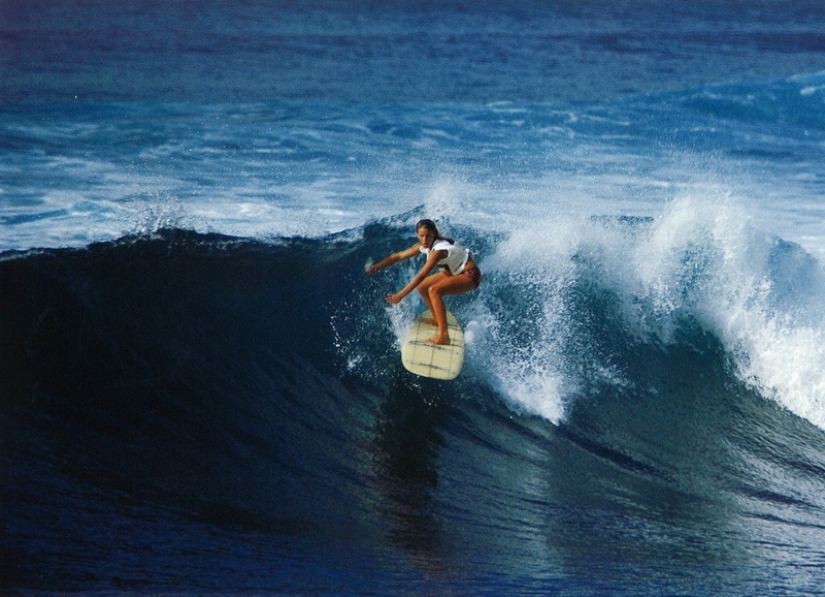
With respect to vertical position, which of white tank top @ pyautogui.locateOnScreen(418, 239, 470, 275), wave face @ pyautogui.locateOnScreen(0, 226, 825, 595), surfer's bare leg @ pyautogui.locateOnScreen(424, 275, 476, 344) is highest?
white tank top @ pyautogui.locateOnScreen(418, 239, 470, 275)

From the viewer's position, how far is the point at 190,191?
785cm

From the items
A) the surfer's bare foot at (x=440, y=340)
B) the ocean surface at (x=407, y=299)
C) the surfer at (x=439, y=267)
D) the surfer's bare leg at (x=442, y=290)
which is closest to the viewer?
the ocean surface at (x=407, y=299)

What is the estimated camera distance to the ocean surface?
15.0 ft

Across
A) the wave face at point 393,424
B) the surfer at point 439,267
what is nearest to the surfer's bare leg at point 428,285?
the surfer at point 439,267

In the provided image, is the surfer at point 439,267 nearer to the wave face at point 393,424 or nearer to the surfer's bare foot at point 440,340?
the surfer's bare foot at point 440,340

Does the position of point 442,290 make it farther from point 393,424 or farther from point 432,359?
point 393,424

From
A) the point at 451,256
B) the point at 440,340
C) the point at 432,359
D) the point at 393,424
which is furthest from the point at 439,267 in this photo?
the point at 393,424

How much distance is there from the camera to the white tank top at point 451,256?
512 centimetres

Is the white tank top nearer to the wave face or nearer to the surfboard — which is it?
the surfboard

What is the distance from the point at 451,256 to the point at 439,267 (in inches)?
4.0

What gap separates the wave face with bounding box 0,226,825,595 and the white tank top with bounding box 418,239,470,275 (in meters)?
1.21

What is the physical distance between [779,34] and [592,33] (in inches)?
70.8

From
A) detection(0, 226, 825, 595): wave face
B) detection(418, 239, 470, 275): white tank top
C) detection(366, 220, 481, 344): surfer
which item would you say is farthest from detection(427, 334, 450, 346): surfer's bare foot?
detection(0, 226, 825, 595): wave face

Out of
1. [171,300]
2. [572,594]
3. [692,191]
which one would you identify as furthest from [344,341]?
[692,191]
